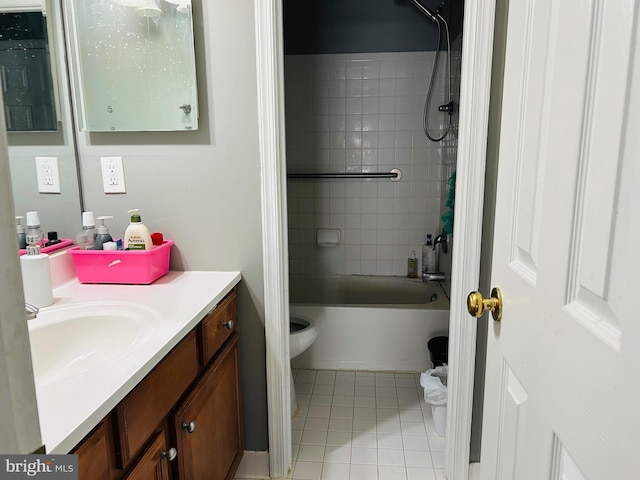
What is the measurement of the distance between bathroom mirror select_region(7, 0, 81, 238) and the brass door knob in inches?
52.3

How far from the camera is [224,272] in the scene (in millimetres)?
1623

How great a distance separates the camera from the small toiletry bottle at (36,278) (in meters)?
1.21

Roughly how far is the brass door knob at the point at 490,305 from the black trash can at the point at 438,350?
148 centimetres

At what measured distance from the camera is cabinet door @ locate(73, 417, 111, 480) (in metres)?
0.72

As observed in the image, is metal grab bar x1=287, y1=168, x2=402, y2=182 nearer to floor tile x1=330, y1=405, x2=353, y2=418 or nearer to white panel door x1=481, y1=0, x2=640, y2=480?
floor tile x1=330, y1=405, x2=353, y2=418

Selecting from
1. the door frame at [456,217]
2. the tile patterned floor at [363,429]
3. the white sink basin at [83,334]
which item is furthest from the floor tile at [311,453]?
the white sink basin at [83,334]

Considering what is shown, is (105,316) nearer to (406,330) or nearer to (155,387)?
(155,387)

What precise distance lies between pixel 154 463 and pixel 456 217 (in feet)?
3.97

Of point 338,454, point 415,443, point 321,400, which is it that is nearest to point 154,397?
point 338,454

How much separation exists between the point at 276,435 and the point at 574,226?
56.9 inches

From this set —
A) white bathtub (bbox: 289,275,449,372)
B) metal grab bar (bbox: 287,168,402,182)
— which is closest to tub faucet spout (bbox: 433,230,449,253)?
white bathtub (bbox: 289,275,449,372)

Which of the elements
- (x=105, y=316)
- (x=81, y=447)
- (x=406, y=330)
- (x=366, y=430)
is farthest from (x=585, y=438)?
(x=406, y=330)

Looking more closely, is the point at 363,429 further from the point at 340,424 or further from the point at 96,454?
the point at 96,454

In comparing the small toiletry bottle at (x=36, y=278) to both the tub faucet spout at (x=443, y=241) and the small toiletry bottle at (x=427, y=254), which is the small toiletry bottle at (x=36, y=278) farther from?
the small toiletry bottle at (x=427, y=254)
